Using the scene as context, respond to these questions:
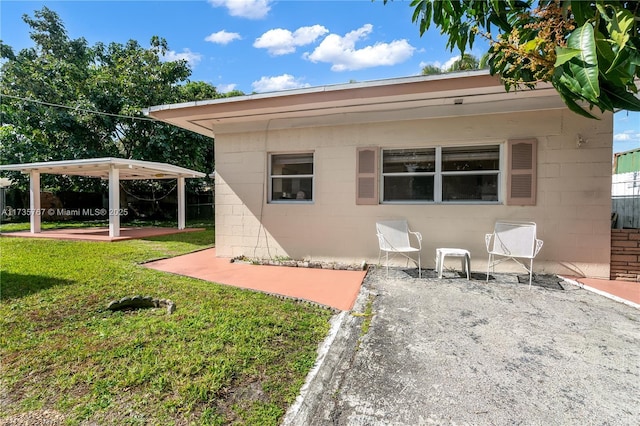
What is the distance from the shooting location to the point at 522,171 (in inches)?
196

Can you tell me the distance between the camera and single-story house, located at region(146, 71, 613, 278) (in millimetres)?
4777

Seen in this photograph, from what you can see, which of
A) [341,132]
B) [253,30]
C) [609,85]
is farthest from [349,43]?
[609,85]

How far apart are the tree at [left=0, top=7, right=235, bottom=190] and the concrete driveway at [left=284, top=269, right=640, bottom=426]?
44.7ft

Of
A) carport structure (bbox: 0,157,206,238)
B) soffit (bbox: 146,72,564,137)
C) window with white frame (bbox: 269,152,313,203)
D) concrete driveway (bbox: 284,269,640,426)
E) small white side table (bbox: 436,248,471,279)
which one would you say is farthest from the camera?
carport structure (bbox: 0,157,206,238)

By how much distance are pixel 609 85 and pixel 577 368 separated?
7.31 feet

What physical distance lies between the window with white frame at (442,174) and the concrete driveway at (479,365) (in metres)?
2.16

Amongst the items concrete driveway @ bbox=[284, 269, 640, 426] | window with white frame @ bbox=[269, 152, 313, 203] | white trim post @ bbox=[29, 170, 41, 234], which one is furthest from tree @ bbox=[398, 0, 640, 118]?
white trim post @ bbox=[29, 170, 41, 234]

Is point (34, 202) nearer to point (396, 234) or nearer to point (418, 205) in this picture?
point (396, 234)

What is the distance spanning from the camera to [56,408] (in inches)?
71.7

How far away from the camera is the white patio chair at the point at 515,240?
15.2 feet

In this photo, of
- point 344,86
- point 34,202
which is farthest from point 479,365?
point 34,202

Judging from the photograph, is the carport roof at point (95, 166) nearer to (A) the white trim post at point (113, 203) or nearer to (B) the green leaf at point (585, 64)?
(A) the white trim post at point (113, 203)

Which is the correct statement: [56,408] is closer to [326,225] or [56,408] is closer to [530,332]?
[530,332]

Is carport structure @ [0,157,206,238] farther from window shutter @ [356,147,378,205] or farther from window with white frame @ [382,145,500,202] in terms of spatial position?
window with white frame @ [382,145,500,202]
